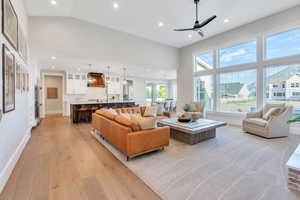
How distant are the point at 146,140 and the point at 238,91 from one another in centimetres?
475

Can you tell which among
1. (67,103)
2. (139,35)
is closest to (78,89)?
(67,103)

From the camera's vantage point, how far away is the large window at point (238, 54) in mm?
5137

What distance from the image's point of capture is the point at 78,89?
8703 millimetres

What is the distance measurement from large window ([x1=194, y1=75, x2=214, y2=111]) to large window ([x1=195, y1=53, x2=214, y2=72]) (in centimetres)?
44

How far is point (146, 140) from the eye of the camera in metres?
2.67

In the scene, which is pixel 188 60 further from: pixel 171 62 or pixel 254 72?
pixel 254 72

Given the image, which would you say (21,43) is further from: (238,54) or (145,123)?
(238,54)

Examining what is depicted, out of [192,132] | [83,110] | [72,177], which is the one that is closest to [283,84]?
[192,132]

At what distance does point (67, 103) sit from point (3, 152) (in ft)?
24.1

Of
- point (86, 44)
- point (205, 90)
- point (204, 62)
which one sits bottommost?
point (205, 90)

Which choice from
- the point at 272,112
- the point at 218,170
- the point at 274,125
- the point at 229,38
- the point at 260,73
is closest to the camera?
the point at 218,170

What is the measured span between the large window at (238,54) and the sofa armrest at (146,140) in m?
4.49

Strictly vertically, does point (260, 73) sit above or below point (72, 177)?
above

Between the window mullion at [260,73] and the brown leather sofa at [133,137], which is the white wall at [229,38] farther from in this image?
the brown leather sofa at [133,137]
